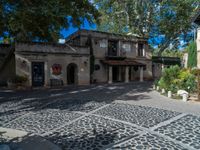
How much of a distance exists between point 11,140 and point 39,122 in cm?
155

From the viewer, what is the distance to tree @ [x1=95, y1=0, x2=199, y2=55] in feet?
80.2

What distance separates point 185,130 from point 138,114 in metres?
2.18

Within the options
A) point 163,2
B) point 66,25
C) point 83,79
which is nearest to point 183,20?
point 163,2

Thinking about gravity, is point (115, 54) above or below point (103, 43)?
below

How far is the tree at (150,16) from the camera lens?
24.5 metres

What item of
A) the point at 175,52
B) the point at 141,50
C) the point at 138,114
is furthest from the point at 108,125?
the point at 175,52

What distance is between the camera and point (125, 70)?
925 inches

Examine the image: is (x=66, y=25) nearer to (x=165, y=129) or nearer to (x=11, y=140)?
(x=11, y=140)

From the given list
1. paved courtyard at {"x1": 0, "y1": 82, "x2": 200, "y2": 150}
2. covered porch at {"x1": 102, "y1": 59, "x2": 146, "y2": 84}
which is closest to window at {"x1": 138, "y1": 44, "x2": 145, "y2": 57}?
covered porch at {"x1": 102, "y1": 59, "x2": 146, "y2": 84}

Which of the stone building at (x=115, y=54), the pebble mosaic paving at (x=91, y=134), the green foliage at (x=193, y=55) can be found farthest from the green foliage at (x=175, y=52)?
the pebble mosaic paving at (x=91, y=134)

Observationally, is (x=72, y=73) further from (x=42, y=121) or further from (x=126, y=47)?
(x=42, y=121)

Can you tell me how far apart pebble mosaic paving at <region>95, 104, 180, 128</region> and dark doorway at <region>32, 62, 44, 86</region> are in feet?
37.2

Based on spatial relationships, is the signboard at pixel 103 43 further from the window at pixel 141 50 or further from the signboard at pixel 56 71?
the signboard at pixel 56 71

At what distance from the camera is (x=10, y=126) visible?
621 cm
